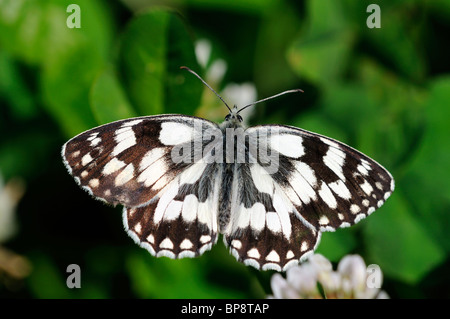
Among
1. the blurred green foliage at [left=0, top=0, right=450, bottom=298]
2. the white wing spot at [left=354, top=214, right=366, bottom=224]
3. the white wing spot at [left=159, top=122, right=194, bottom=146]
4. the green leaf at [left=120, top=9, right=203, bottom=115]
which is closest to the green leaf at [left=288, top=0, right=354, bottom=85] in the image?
the blurred green foliage at [left=0, top=0, right=450, bottom=298]

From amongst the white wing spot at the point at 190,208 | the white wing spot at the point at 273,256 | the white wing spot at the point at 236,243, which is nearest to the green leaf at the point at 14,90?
the white wing spot at the point at 190,208

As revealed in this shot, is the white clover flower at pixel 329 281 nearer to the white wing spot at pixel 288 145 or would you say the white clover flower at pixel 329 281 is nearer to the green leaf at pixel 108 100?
the white wing spot at pixel 288 145

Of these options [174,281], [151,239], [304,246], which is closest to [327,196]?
[304,246]

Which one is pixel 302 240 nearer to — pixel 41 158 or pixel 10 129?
pixel 41 158

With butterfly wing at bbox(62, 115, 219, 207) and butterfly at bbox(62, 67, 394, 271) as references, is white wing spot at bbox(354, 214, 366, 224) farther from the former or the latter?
butterfly wing at bbox(62, 115, 219, 207)

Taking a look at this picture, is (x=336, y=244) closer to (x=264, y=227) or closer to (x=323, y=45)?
(x=264, y=227)

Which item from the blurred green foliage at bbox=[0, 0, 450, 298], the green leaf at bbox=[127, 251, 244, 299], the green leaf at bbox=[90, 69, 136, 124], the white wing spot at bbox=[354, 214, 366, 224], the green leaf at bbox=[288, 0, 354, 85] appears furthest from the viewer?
the green leaf at bbox=[288, 0, 354, 85]

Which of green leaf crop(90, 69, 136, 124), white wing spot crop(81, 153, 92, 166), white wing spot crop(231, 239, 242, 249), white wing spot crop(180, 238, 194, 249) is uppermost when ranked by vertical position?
green leaf crop(90, 69, 136, 124)
